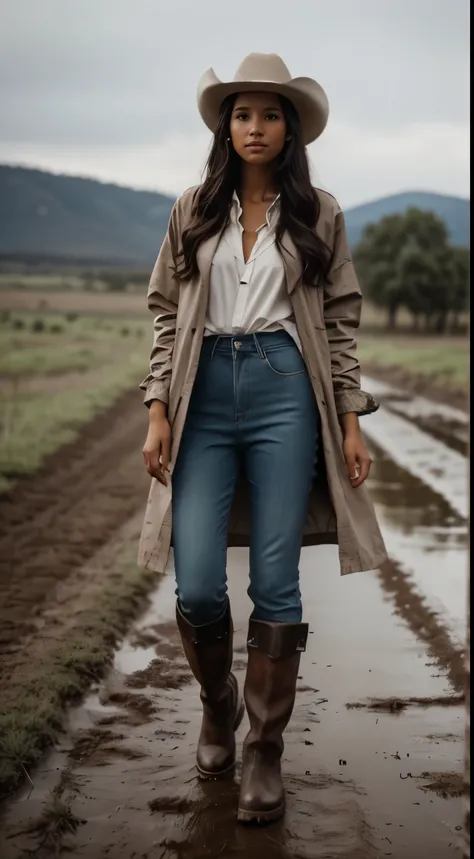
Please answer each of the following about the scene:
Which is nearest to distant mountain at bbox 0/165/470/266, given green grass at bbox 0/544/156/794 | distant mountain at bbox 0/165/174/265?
distant mountain at bbox 0/165/174/265

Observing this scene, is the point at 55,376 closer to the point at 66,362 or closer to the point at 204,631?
the point at 66,362

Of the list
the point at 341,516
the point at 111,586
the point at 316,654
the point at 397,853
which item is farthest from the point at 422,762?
the point at 111,586

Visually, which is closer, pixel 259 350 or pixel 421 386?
pixel 259 350

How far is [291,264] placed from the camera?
111 inches

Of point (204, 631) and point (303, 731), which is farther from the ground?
point (204, 631)

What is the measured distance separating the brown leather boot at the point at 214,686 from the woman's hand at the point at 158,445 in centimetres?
37

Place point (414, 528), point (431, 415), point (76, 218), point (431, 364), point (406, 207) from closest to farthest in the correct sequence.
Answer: point (414, 528), point (431, 415), point (431, 364), point (76, 218), point (406, 207)

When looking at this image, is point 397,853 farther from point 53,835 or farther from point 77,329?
point 77,329

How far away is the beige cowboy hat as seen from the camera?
283 centimetres

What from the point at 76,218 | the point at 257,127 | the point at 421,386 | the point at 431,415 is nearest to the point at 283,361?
the point at 257,127

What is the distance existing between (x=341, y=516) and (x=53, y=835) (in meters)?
1.03

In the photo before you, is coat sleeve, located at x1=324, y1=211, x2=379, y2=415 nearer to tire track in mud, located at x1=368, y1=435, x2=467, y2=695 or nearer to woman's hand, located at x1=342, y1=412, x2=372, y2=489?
woman's hand, located at x1=342, y1=412, x2=372, y2=489

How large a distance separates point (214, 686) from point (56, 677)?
2.99 feet

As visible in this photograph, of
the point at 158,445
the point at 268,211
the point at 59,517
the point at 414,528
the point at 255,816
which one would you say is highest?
the point at 268,211
